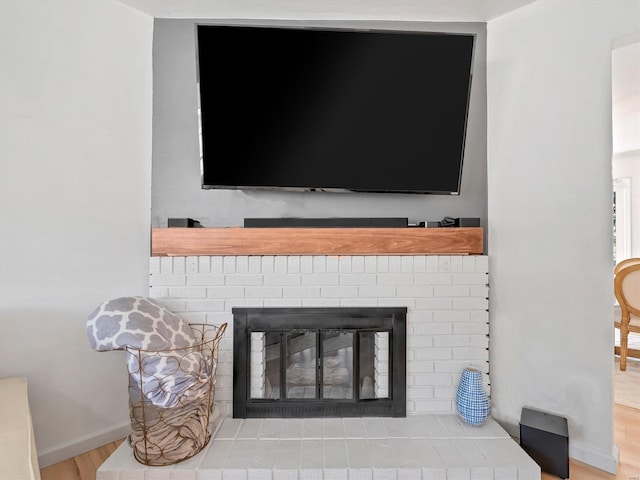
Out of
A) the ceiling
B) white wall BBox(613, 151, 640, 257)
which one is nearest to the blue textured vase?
→ the ceiling

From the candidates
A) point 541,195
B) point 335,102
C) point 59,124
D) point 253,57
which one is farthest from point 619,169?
point 59,124

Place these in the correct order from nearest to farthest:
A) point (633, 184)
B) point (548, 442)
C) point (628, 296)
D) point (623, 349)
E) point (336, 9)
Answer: point (548, 442), point (336, 9), point (623, 349), point (628, 296), point (633, 184)

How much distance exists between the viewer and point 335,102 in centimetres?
186

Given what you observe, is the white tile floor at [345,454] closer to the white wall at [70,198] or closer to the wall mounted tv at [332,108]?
the white wall at [70,198]

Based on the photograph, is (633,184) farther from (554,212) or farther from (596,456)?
(596,456)

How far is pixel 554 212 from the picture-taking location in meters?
1.83

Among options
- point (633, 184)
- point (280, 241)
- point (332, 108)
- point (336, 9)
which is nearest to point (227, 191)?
point (280, 241)

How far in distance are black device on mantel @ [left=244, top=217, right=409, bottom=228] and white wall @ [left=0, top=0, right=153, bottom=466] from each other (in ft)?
2.05

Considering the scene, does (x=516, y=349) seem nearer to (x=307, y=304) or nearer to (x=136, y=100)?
(x=307, y=304)

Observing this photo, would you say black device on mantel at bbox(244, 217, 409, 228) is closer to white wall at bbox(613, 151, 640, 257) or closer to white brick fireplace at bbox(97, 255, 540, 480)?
white brick fireplace at bbox(97, 255, 540, 480)

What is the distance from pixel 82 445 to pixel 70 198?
117cm

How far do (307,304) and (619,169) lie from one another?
487 cm

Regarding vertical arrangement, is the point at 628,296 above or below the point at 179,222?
below

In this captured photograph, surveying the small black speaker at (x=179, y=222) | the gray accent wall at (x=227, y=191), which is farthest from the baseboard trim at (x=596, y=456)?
the small black speaker at (x=179, y=222)
